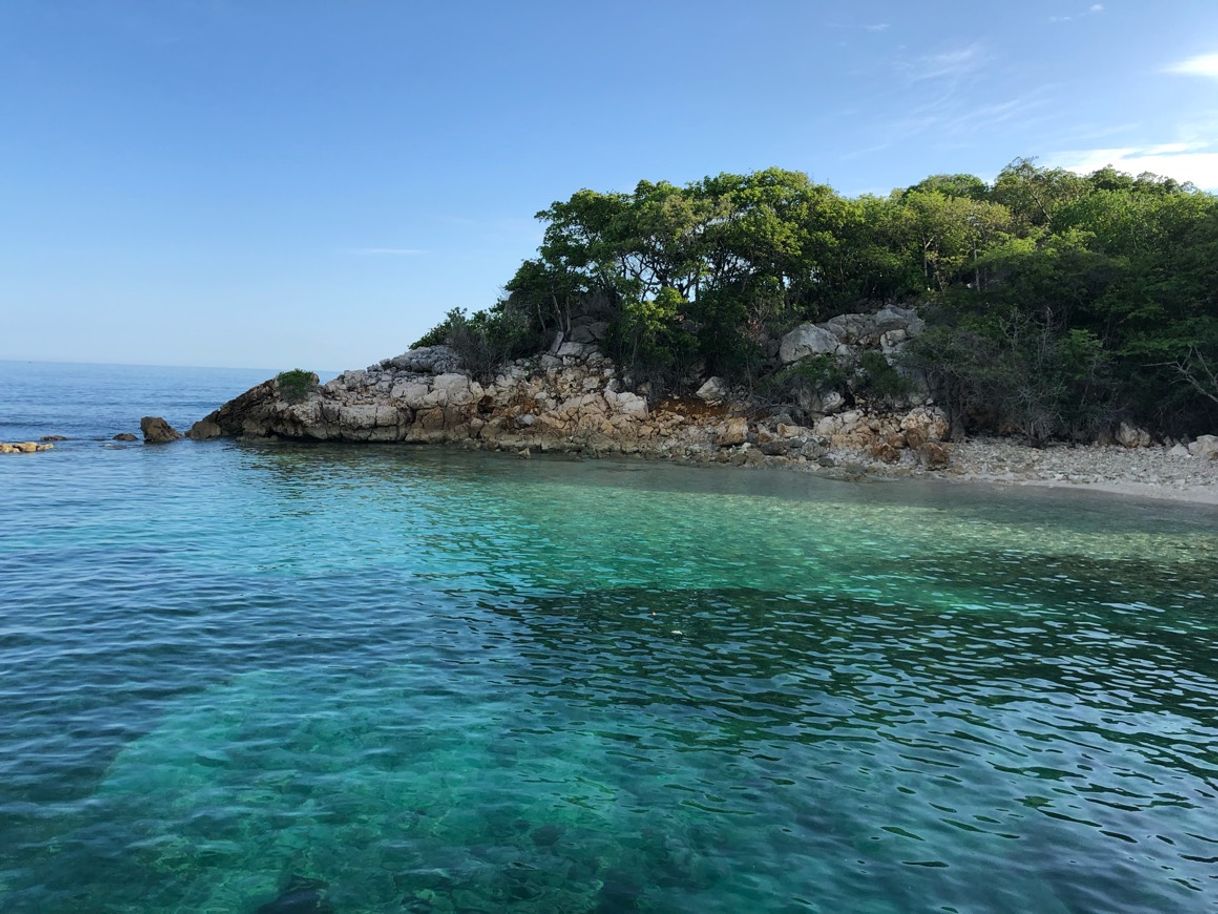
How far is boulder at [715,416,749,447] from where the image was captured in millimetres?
43688

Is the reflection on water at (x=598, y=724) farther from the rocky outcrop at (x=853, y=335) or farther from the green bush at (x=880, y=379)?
the rocky outcrop at (x=853, y=335)

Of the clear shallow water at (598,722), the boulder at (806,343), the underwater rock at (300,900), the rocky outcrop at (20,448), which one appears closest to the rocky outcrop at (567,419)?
the boulder at (806,343)

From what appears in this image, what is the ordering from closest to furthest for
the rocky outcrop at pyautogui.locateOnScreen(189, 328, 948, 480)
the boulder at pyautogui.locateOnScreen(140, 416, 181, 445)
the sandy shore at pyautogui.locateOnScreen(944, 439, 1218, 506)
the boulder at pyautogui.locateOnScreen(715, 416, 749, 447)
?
the sandy shore at pyautogui.locateOnScreen(944, 439, 1218, 506) → the rocky outcrop at pyautogui.locateOnScreen(189, 328, 948, 480) → the boulder at pyautogui.locateOnScreen(715, 416, 749, 447) → the boulder at pyautogui.locateOnScreen(140, 416, 181, 445)

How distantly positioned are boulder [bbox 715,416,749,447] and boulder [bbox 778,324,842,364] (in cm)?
698

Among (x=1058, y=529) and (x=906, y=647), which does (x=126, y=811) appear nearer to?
(x=906, y=647)

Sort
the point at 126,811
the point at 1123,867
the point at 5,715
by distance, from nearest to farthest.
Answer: the point at 1123,867 < the point at 126,811 < the point at 5,715

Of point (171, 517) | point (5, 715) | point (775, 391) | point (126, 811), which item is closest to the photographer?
point (126, 811)

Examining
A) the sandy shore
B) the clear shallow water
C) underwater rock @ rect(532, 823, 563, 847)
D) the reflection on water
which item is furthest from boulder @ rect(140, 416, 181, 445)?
underwater rock @ rect(532, 823, 563, 847)

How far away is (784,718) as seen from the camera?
33.6 feet

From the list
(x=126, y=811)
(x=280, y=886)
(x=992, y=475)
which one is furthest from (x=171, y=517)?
(x=992, y=475)

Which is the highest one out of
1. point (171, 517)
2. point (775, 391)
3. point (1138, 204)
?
point (1138, 204)

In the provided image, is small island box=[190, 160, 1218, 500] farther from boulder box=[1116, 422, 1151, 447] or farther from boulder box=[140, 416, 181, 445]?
boulder box=[140, 416, 181, 445]

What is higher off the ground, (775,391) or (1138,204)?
(1138,204)

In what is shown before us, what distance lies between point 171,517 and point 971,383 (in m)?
39.5
